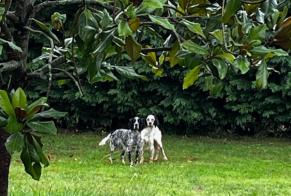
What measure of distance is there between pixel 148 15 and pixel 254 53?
0.37 meters

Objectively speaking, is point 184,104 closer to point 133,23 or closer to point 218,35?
point 218,35

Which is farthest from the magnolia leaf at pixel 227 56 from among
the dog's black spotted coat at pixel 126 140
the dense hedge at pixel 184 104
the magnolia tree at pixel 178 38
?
the dense hedge at pixel 184 104

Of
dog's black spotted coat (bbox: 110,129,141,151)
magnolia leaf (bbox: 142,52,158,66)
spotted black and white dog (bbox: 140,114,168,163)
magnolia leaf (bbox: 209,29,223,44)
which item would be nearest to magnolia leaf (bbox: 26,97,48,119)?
magnolia leaf (bbox: 209,29,223,44)

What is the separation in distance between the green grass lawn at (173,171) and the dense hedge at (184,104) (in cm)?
71

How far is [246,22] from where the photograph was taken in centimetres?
187

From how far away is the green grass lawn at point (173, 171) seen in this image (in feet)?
26.2

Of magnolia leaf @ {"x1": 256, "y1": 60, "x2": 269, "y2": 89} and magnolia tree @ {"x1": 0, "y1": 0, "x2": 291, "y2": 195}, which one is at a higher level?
magnolia tree @ {"x1": 0, "y1": 0, "x2": 291, "y2": 195}

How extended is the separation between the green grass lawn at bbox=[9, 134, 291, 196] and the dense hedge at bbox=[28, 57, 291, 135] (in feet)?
2.34

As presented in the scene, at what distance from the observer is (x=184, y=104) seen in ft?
50.9

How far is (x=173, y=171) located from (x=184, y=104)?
541 centimetres

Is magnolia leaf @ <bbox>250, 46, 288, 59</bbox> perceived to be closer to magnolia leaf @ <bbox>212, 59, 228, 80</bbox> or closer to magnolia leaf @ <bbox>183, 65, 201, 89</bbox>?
magnolia leaf @ <bbox>212, 59, 228, 80</bbox>

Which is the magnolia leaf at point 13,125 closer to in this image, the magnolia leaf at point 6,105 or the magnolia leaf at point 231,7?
the magnolia leaf at point 6,105

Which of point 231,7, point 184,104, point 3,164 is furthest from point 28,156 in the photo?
point 184,104

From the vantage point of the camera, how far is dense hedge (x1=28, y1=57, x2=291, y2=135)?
595 inches
